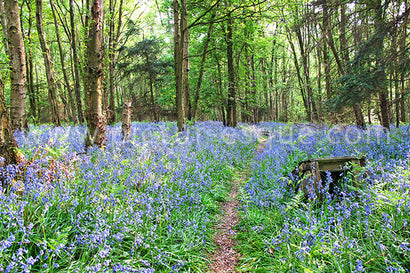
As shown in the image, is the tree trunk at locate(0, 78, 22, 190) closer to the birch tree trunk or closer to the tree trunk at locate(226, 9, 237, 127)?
the birch tree trunk

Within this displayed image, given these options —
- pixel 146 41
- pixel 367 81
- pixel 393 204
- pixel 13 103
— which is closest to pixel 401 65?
pixel 367 81

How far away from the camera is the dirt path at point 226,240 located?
303 centimetres

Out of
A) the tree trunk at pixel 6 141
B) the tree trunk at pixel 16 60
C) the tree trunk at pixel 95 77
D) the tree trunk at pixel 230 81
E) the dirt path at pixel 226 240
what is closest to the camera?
the dirt path at pixel 226 240

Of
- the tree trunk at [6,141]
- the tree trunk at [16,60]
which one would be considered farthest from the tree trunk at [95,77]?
the tree trunk at [6,141]

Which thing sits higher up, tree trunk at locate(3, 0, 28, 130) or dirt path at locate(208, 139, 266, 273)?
tree trunk at locate(3, 0, 28, 130)

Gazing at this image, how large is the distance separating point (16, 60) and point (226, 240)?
555cm

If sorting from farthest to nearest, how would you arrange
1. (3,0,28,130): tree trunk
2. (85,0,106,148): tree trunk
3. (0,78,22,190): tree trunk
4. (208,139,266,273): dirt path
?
(85,0,106,148): tree trunk
(3,0,28,130): tree trunk
(0,78,22,190): tree trunk
(208,139,266,273): dirt path

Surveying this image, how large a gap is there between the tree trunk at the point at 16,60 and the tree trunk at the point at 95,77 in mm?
1358

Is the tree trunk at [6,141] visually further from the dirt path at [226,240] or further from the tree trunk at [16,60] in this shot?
the dirt path at [226,240]

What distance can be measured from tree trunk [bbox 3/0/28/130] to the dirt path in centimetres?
499

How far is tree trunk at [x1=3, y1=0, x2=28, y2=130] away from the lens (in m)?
4.62

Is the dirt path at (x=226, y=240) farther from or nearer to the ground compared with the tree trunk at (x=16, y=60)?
nearer to the ground

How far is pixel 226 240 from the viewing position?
11.8 feet

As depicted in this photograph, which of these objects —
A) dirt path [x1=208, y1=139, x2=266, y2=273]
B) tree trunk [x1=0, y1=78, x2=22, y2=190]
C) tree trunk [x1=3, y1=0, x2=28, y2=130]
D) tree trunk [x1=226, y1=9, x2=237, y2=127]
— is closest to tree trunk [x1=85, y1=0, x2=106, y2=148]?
tree trunk [x1=3, y1=0, x2=28, y2=130]
